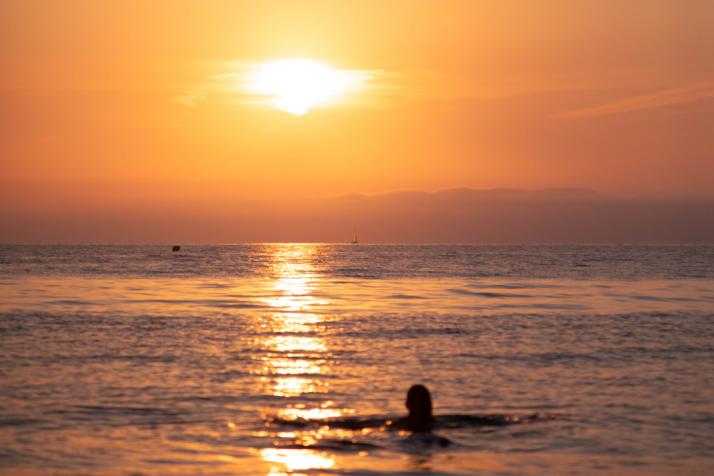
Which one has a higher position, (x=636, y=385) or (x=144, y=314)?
(x=144, y=314)

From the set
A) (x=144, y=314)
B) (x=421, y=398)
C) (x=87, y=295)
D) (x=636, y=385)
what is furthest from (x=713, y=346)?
(x=87, y=295)

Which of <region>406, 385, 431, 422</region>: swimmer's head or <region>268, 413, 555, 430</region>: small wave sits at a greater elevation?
<region>406, 385, 431, 422</region>: swimmer's head

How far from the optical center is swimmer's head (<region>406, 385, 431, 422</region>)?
1623cm

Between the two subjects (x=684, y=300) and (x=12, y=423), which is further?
(x=684, y=300)

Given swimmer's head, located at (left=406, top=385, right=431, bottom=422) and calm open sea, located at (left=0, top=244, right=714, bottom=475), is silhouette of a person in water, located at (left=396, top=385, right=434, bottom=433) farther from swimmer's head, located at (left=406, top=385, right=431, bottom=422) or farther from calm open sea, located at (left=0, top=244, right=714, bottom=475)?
calm open sea, located at (left=0, top=244, right=714, bottom=475)

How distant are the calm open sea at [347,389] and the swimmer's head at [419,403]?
437 millimetres

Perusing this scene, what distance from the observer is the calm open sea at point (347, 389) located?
14336 millimetres

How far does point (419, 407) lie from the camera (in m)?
16.2

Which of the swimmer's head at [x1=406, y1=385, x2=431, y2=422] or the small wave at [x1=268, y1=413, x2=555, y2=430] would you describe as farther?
the small wave at [x1=268, y1=413, x2=555, y2=430]

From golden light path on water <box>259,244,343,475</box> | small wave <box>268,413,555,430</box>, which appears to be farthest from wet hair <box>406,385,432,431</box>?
golden light path on water <box>259,244,343,475</box>

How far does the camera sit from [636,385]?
828 inches

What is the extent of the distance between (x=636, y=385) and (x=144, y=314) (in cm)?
2418

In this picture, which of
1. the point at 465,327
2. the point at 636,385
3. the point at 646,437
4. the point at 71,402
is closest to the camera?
the point at 646,437

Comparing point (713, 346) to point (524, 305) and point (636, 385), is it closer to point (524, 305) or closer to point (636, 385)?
point (636, 385)
